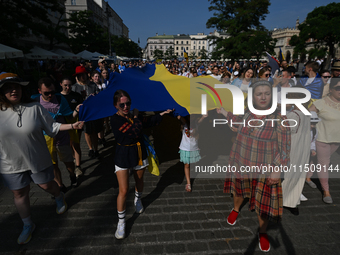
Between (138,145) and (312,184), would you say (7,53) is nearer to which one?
(138,145)

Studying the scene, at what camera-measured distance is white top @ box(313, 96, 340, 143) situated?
3290 millimetres

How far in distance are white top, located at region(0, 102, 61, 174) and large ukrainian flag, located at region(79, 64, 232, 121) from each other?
773 mm

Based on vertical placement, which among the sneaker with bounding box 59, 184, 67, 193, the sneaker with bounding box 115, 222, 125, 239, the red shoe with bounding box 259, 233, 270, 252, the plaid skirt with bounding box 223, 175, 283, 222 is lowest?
the red shoe with bounding box 259, 233, 270, 252

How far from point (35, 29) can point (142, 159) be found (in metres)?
17.6

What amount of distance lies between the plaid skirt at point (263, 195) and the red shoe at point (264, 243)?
31 cm

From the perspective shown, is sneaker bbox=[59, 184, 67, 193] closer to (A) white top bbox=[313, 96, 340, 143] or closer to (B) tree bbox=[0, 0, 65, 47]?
(A) white top bbox=[313, 96, 340, 143]

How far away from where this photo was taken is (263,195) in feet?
8.28

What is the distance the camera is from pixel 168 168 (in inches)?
189

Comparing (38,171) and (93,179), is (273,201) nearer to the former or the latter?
(38,171)

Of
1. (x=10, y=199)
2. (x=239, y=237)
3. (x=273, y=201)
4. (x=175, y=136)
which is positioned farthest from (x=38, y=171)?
(x=175, y=136)

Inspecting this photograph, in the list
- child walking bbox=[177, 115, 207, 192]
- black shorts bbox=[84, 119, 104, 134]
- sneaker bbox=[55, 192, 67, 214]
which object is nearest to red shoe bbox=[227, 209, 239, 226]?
child walking bbox=[177, 115, 207, 192]

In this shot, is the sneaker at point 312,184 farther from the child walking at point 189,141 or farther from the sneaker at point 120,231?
the sneaker at point 120,231

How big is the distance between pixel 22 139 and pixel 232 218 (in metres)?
2.94

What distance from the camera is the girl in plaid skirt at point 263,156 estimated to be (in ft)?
7.70
